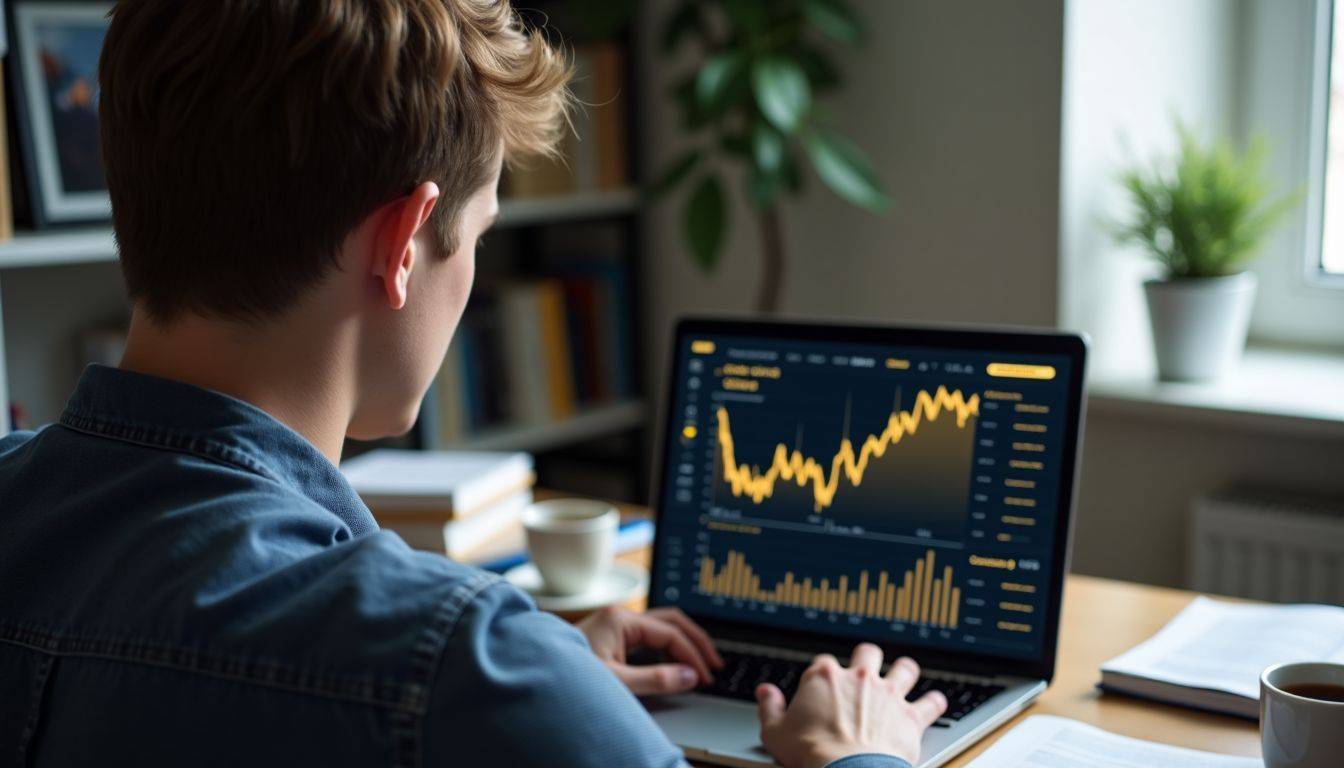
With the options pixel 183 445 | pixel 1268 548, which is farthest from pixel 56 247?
pixel 1268 548

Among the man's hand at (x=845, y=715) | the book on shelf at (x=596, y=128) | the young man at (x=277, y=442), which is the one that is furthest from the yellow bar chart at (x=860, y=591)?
the book on shelf at (x=596, y=128)

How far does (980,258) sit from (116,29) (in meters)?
1.68

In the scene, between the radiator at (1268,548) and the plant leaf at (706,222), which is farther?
the plant leaf at (706,222)

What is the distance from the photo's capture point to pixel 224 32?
73 centimetres

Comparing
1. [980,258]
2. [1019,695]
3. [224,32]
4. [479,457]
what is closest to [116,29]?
[224,32]

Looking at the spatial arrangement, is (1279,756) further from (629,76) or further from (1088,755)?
(629,76)

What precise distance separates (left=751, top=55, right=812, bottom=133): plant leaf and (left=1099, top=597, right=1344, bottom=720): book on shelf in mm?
1144

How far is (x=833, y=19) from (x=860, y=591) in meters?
1.31

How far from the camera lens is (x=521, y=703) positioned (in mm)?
641

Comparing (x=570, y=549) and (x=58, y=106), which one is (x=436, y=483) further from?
(x=58, y=106)

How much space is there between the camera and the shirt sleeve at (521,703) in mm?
634

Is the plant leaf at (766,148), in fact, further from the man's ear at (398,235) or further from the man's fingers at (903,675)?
the man's ear at (398,235)

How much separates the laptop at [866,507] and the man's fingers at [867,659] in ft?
0.19

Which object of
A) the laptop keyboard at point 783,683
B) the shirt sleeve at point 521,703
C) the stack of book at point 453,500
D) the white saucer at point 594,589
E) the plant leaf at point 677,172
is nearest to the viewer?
the shirt sleeve at point 521,703
